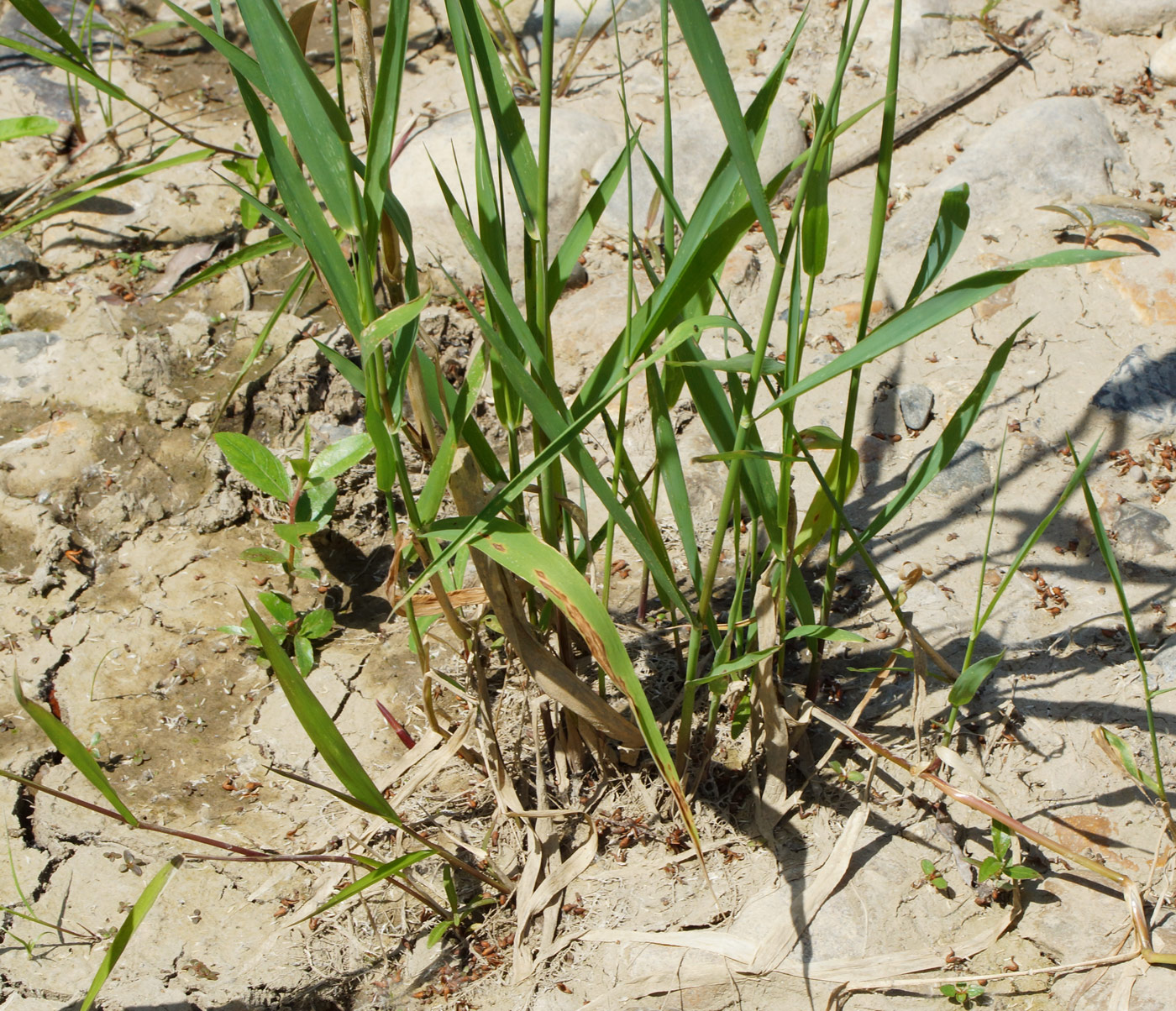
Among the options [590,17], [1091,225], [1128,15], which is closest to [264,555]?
[1091,225]

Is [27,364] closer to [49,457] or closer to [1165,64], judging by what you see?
[49,457]

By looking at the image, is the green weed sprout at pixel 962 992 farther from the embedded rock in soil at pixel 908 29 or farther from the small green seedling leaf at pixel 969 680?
the embedded rock in soil at pixel 908 29

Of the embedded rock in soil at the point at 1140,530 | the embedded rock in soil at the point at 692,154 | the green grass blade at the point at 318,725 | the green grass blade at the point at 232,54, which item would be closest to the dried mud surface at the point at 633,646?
the embedded rock in soil at the point at 1140,530

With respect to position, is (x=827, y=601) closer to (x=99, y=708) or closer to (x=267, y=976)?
(x=267, y=976)

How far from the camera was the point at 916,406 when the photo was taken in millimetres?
2076

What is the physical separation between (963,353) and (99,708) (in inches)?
77.8

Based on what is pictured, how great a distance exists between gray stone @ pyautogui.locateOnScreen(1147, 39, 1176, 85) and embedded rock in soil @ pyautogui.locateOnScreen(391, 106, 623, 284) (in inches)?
59.5

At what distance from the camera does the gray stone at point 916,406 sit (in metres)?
2.06

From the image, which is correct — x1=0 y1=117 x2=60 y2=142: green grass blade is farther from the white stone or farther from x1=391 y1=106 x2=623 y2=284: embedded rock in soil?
the white stone

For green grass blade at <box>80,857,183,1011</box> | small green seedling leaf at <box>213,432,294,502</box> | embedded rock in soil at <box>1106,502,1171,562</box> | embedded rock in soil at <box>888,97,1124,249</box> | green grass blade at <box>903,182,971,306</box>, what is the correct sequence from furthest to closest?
1. embedded rock in soil at <box>888,97,1124,249</box>
2. small green seedling leaf at <box>213,432,294,502</box>
3. embedded rock in soil at <box>1106,502,1171,562</box>
4. green grass blade at <box>903,182,971,306</box>
5. green grass blade at <box>80,857,183,1011</box>

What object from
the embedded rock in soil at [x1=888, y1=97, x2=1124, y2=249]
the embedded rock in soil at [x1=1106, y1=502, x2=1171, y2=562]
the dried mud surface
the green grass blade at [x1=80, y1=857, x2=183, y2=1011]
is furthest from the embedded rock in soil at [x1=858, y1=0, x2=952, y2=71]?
the green grass blade at [x1=80, y1=857, x2=183, y2=1011]

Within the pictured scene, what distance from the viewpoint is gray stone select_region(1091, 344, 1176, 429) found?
191 centimetres

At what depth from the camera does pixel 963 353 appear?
7.17 ft

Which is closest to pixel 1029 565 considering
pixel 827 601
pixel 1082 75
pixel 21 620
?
pixel 827 601
